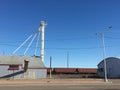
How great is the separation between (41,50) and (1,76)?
68.3ft

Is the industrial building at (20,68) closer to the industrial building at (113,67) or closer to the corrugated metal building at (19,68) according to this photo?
the corrugated metal building at (19,68)

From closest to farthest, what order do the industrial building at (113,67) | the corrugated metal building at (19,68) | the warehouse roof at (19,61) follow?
the corrugated metal building at (19,68), the warehouse roof at (19,61), the industrial building at (113,67)

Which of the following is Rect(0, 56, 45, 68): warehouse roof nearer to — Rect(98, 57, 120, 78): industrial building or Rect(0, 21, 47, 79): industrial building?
Rect(0, 21, 47, 79): industrial building

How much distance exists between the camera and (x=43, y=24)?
7744 cm

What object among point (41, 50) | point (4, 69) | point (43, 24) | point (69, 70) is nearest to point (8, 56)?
point (4, 69)

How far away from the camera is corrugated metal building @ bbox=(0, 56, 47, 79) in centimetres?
5475

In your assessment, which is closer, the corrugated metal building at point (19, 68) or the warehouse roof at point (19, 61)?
the corrugated metal building at point (19, 68)

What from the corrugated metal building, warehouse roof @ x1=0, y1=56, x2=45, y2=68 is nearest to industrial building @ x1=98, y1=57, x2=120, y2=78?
warehouse roof @ x1=0, y1=56, x2=45, y2=68

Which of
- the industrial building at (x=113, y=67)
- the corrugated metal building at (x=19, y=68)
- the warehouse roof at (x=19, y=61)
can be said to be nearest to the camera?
the corrugated metal building at (x=19, y=68)

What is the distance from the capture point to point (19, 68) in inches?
2192

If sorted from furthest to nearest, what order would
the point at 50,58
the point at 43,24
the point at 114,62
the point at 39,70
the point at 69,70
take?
the point at 69,70 < the point at 43,24 < the point at 50,58 < the point at 114,62 < the point at 39,70

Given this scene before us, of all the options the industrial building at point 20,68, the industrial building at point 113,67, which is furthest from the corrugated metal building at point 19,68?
the industrial building at point 113,67

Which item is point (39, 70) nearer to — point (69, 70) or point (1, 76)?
point (1, 76)

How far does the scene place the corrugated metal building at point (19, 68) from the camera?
5475 centimetres
